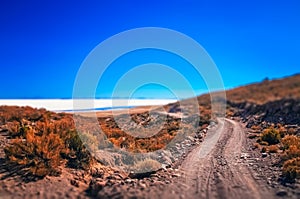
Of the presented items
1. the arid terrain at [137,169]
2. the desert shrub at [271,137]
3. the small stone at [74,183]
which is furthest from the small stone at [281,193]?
the desert shrub at [271,137]

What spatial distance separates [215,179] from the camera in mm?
9477

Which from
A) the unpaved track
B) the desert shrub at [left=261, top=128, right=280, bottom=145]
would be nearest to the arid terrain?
the unpaved track

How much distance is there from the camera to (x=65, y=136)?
12.5 m

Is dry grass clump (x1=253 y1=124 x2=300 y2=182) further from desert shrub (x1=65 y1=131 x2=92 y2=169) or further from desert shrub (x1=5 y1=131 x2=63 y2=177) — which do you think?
desert shrub (x1=5 y1=131 x2=63 y2=177)

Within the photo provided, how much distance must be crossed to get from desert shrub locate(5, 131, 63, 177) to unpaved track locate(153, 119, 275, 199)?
3.69m

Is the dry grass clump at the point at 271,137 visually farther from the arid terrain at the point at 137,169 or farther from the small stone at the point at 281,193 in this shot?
the small stone at the point at 281,193

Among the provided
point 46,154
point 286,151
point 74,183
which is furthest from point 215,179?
point 46,154

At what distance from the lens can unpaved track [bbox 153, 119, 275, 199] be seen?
8016 millimetres

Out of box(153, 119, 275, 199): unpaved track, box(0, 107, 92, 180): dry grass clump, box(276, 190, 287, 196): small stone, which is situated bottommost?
box(276, 190, 287, 196): small stone

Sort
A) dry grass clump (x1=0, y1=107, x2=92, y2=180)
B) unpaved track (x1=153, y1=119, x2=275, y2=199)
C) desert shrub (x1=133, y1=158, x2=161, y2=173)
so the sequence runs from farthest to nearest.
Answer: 1. desert shrub (x1=133, y1=158, x2=161, y2=173)
2. dry grass clump (x1=0, y1=107, x2=92, y2=180)
3. unpaved track (x1=153, y1=119, x2=275, y2=199)

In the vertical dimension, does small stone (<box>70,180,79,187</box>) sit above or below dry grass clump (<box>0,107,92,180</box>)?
Answer: below

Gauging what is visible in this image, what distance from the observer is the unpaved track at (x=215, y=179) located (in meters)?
8.02

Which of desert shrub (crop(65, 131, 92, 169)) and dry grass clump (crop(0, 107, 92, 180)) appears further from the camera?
desert shrub (crop(65, 131, 92, 169))

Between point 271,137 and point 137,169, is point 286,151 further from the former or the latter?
point 137,169
